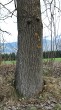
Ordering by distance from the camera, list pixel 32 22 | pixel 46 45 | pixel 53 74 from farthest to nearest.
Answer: pixel 46 45, pixel 53 74, pixel 32 22

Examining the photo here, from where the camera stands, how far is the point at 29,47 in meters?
6.95

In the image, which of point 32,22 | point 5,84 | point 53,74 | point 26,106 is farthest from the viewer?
point 53,74

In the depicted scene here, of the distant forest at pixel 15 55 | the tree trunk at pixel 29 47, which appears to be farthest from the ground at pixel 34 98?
the distant forest at pixel 15 55

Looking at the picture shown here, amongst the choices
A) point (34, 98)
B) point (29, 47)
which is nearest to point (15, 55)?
point (29, 47)

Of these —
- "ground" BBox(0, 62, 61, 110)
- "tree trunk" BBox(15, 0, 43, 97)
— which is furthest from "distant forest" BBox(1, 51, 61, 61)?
"tree trunk" BBox(15, 0, 43, 97)

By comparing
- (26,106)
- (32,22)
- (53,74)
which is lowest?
(26,106)

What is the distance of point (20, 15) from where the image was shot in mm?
7023

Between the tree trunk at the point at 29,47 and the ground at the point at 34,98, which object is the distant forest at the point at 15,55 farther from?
the tree trunk at the point at 29,47

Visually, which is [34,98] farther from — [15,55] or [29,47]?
[15,55]

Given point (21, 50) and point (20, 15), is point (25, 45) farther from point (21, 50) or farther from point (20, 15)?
point (20, 15)

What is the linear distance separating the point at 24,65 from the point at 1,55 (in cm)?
492

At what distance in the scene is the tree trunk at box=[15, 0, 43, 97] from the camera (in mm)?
6941

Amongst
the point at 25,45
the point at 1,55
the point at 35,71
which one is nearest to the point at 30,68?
the point at 35,71

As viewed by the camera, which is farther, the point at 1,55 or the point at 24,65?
the point at 1,55
